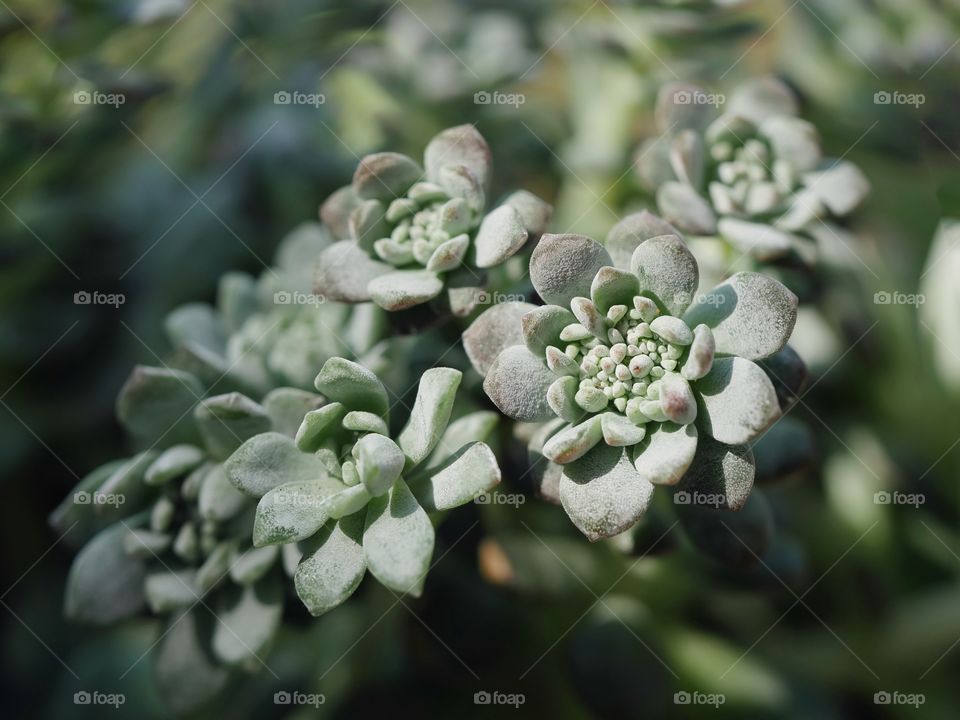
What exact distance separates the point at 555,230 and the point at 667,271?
1.59ft

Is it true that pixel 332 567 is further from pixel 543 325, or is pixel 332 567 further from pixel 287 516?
pixel 543 325

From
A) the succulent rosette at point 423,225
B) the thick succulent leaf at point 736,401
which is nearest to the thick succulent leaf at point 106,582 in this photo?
the succulent rosette at point 423,225

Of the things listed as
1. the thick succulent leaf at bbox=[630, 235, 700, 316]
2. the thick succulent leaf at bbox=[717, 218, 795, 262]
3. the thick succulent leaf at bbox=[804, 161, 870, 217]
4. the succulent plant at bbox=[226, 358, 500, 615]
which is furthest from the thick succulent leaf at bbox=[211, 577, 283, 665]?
the thick succulent leaf at bbox=[804, 161, 870, 217]

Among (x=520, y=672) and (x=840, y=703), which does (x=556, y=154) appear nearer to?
(x=520, y=672)

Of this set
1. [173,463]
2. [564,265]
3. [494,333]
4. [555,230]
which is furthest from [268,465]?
[555,230]

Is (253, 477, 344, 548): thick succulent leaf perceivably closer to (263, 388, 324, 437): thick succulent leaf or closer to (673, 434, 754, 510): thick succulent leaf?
(263, 388, 324, 437): thick succulent leaf

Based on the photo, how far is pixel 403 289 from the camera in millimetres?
979

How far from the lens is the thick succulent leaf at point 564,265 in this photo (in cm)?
91

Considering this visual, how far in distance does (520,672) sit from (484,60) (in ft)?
3.45

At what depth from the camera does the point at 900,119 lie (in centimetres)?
151

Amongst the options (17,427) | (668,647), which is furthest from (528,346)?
(17,427)

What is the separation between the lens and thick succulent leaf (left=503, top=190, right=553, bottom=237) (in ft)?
3.45

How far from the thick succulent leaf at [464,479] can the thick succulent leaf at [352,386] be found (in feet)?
0.36

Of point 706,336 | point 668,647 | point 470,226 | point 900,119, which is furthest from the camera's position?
point 900,119
